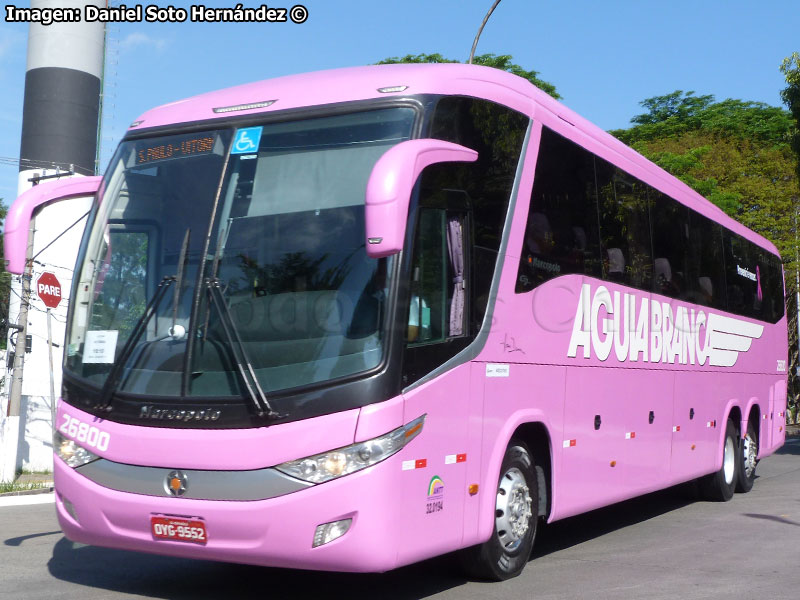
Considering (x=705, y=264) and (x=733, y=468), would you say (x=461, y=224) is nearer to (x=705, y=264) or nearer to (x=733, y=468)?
(x=705, y=264)

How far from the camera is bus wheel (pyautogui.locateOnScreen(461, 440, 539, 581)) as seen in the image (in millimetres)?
7276

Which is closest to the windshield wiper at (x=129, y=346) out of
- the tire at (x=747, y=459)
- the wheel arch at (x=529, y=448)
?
the wheel arch at (x=529, y=448)

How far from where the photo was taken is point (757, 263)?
15828 mm

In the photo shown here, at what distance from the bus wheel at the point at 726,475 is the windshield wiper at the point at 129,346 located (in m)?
9.05

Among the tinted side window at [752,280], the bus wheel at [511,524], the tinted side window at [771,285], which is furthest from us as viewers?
the tinted side window at [771,285]

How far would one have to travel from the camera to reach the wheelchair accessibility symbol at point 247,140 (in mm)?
6707

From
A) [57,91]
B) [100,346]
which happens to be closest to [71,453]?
[100,346]

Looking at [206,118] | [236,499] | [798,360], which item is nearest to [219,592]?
[236,499]

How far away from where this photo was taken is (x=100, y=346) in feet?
21.9

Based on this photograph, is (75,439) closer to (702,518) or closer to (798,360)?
(702,518)

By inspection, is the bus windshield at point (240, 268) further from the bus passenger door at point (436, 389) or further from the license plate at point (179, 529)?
the license plate at point (179, 529)

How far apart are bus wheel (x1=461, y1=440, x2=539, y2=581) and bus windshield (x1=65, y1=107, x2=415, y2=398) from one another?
6.56ft

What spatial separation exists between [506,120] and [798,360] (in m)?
33.4

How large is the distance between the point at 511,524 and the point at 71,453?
3.14 metres
